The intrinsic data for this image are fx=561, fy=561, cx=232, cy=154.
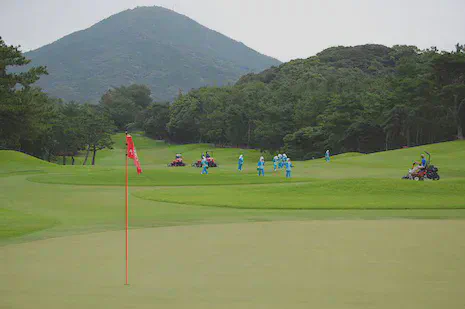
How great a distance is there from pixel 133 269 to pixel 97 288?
4.42ft

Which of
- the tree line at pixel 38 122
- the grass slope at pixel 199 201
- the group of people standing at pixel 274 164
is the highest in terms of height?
the tree line at pixel 38 122

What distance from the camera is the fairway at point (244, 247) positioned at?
8289mm

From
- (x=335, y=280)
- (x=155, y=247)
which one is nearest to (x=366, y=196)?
(x=155, y=247)

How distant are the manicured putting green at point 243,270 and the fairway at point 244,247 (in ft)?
0.09

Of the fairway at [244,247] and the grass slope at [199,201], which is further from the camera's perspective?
the grass slope at [199,201]

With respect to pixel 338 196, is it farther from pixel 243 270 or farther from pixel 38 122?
pixel 38 122

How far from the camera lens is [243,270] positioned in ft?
32.7

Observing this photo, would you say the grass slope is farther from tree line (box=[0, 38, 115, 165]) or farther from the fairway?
tree line (box=[0, 38, 115, 165])

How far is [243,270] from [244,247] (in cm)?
247

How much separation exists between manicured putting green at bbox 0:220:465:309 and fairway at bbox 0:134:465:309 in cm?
3

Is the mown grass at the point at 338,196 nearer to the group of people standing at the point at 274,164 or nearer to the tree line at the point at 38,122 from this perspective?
the group of people standing at the point at 274,164

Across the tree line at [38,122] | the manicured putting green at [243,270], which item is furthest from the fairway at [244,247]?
the tree line at [38,122]

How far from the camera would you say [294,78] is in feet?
418

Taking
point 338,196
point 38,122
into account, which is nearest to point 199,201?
point 338,196
